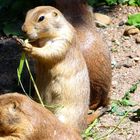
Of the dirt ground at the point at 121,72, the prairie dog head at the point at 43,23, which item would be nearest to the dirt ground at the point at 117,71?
the dirt ground at the point at 121,72

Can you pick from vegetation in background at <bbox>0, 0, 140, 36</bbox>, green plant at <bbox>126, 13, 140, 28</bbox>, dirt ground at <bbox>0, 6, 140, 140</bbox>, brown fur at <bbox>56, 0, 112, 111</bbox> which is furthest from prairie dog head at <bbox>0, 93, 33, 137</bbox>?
green plant at <bbox>126, 13, 140, 28</bbox>

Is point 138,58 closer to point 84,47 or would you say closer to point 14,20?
point 84,47

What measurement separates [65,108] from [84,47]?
0.84 m

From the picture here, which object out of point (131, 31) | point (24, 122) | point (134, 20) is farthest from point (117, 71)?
point (24, 122)

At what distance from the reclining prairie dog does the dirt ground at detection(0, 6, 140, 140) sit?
1.35m

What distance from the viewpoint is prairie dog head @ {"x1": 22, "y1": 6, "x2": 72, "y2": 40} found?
6.33m

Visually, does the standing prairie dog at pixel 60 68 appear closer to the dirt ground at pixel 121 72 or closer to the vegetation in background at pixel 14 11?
the dirt ground at pixel 121 72

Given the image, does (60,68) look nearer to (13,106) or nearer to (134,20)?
(13,106)

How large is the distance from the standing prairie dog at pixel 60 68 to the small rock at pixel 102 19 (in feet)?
7.58

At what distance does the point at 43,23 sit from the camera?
21.1ft

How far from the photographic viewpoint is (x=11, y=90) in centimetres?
739

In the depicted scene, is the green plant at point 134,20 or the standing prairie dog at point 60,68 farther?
the green plant at point 134,20

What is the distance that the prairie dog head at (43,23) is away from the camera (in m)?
6.33

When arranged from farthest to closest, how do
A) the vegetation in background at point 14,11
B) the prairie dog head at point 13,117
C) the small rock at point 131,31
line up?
the vegetation in background at point 14,11 < the small rock at point 131,31 < the prairie dog head at point 13,117
